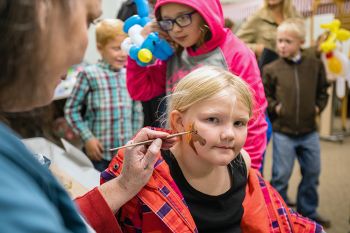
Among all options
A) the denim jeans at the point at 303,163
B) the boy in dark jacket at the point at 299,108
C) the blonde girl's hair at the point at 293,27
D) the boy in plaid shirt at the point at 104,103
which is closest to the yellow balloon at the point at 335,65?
the boy in dark jacket at the point at 299,108

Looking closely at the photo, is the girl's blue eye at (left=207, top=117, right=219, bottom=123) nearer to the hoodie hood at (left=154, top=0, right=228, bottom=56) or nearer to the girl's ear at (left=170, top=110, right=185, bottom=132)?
the girl's ear at (left=170, top=110, right=185, bottom=132)

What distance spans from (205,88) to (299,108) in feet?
4.70

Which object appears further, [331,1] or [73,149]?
[331,1]

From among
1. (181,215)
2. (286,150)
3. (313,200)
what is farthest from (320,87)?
(181,215)

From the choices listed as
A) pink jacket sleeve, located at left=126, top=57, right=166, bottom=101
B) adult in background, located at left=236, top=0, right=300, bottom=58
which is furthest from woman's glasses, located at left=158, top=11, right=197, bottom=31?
adult in background, located at left=236, top=0, right=300, bottom=58

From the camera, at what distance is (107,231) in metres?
0.71

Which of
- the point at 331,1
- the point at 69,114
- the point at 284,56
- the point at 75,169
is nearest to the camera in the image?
the point at 75,169

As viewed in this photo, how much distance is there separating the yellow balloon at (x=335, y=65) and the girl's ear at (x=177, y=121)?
1.72 meters

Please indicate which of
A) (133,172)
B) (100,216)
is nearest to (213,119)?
(133,172)

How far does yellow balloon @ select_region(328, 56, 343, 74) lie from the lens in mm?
2240

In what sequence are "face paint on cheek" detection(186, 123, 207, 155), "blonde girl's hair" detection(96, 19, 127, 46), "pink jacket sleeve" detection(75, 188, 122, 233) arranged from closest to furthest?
"pink jacket sleeve" detection(75, 188, 122, 233) → "face paint on cheek" detection(186, 123, 207, 155) → "blonde girl's hair" detection(96, 19, 127, 46)

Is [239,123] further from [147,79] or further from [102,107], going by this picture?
[102,107]

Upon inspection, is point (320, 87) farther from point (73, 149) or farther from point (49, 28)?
point (49, 28)

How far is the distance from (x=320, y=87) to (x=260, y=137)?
120 centimetres
